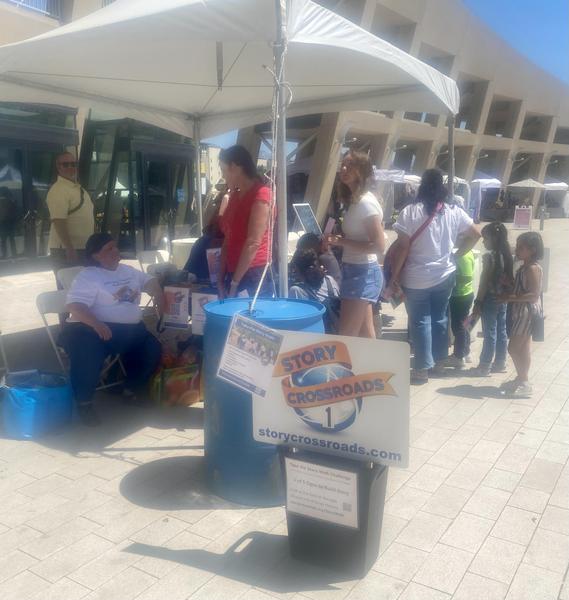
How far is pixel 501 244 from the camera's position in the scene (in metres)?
5.00

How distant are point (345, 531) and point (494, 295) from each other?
302cm

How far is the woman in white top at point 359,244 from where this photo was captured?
4191 mm

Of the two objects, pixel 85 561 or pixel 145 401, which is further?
pixel 145 401

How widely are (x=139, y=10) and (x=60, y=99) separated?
2.05 meters

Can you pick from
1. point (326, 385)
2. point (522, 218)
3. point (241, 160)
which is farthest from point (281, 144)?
point (522, 218)

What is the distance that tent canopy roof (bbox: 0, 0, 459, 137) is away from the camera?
3443 millimetres

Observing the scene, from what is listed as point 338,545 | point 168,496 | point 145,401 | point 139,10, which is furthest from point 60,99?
point 338,545

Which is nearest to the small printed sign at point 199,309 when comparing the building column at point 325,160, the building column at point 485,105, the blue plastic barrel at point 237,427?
the blue plastic barrel at point 237,427

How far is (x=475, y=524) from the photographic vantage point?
3082 mm

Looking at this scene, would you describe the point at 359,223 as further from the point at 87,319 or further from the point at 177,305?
the point at 87,319

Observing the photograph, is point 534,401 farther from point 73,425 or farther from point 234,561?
point 73,425

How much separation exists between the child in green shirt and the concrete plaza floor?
1017 millimetres

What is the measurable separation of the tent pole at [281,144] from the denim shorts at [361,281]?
0.81 meters

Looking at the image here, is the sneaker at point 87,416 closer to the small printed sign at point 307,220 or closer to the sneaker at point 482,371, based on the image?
the small printed sign at point 307,220
